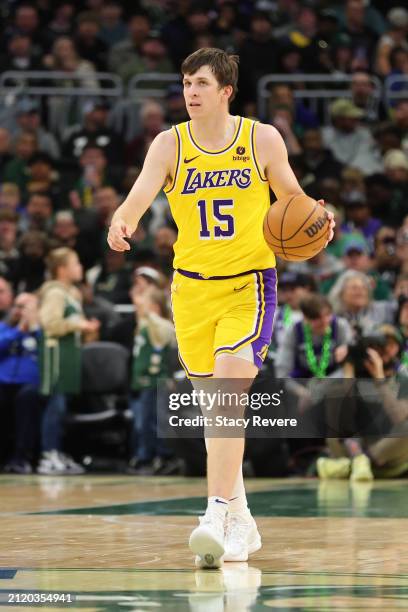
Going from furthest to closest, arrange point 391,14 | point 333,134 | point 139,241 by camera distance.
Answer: point 391,14
point 333,134
point 139,241

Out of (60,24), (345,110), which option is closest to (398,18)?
(345,110)

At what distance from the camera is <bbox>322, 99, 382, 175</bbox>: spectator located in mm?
17219

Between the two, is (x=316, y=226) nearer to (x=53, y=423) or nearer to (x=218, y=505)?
(x=218, y=505)

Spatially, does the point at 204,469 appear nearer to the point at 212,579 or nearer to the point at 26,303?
the point at 26,303

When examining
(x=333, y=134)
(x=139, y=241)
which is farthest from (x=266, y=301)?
(x=333, y=134)

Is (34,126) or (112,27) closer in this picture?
(34,126)

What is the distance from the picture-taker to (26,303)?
44.8 ft

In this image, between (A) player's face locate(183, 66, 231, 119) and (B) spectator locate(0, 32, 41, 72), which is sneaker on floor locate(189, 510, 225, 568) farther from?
(B) spectator locate(0, 32, 41, 72)

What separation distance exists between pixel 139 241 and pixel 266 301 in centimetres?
898

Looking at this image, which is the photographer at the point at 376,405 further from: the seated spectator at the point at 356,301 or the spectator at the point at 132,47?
the spectator at the point at 132,47

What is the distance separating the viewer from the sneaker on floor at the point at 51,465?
13.2 m

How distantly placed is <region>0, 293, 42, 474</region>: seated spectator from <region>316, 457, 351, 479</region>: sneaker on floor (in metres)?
3.06

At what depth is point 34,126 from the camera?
17.5 meters

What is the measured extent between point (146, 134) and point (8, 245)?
122 inches
